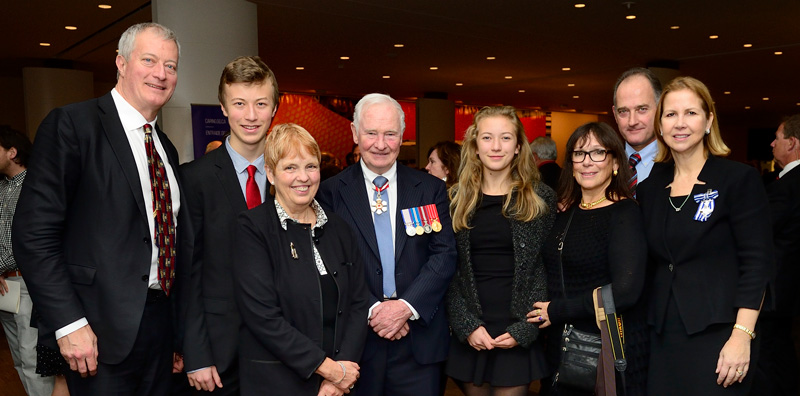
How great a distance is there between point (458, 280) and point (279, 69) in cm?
1096

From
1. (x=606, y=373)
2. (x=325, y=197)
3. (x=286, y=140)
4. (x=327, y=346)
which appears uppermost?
(x=286, y=140)

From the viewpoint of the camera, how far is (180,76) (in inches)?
241

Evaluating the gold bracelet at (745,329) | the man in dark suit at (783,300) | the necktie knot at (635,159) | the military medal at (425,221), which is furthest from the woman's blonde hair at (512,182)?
the man in dark suit at (783,300)

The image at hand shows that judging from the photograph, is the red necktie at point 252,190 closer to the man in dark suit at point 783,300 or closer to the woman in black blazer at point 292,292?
the woman in black blazer at point 292,292

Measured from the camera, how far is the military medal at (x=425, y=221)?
2.53 metres

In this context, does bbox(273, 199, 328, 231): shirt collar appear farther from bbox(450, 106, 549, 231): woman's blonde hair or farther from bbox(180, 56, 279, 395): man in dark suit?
bbox(450, 106, 549, 231): woman's blonde hair

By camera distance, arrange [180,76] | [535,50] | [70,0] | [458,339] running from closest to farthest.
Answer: [458,339] < [180,76] < [70,0] < [535,50]

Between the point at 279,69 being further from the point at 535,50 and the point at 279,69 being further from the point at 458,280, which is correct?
the point at 458,280

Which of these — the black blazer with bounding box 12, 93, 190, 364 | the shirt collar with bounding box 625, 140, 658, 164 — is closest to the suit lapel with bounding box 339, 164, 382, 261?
the black blazer with bounding box 12, 93, 190, 364

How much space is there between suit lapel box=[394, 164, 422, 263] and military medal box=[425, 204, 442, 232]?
0.05 meters

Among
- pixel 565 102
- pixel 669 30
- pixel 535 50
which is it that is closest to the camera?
pixel 669 30

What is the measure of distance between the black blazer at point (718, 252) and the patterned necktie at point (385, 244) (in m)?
1.07

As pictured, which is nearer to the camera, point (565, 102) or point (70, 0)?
point (70, 0)

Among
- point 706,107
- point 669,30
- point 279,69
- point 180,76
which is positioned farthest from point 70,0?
point 669,30
